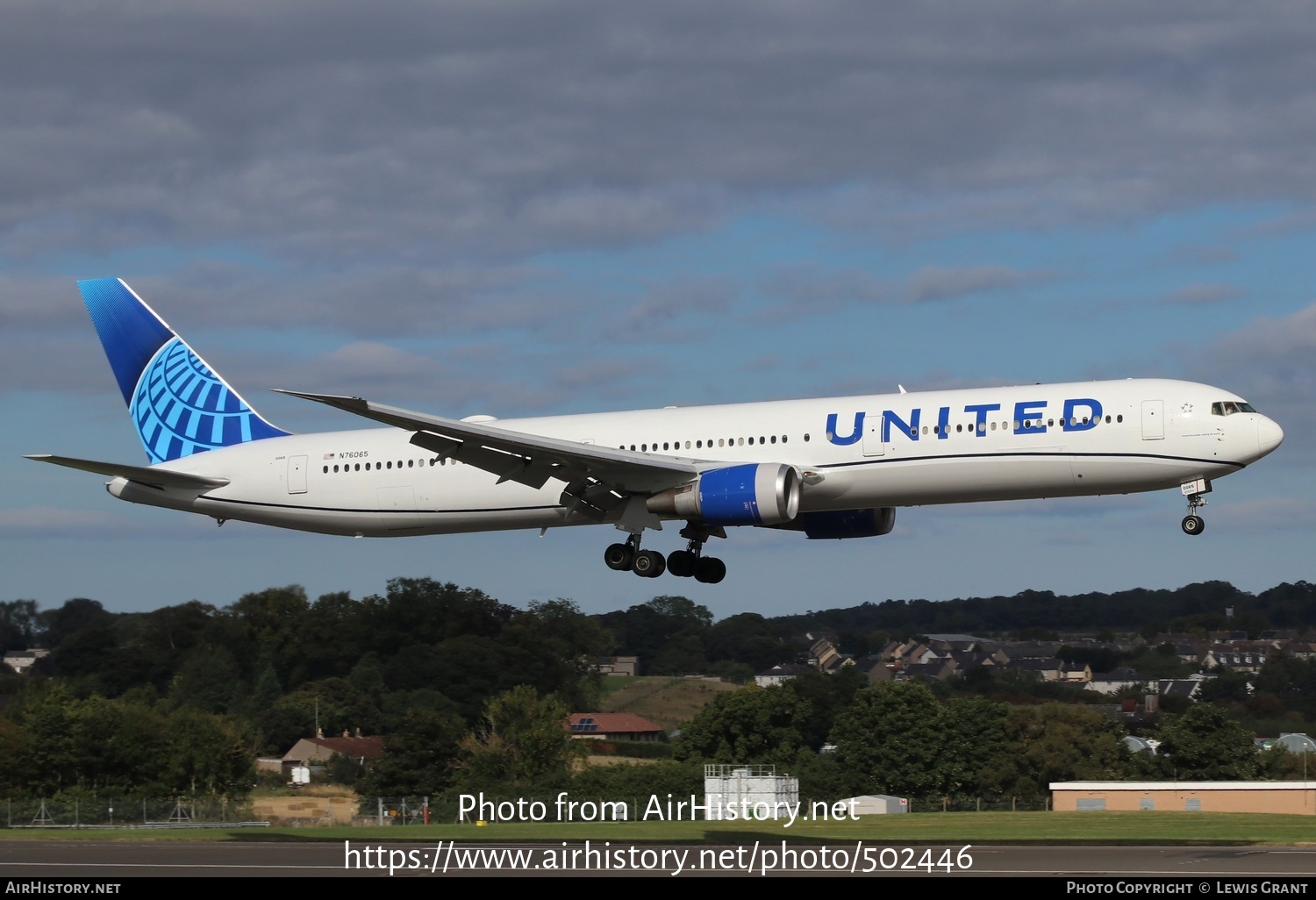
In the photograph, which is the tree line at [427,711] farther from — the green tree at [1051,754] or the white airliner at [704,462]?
the white airliner at [704,462]

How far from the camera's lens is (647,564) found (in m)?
45.2

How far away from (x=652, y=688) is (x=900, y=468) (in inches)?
3433

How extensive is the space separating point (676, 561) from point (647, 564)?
2392 millimetres

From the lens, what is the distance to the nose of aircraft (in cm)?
3959

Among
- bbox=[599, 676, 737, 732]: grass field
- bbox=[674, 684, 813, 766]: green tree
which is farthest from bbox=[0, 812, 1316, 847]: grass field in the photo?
bbox=[599, 676, 737, 732]: grass field

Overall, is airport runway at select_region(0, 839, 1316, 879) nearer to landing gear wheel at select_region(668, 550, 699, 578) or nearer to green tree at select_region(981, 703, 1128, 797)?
landing gear wheel at select_region(668, 550, 699, 578)

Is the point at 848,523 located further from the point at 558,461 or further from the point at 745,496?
the point at 558,461

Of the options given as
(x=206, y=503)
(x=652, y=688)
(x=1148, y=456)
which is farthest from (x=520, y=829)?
(x=652, y=688)

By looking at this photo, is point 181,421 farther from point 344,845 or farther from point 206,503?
point 344,845

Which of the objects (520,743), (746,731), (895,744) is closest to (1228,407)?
(895,744)

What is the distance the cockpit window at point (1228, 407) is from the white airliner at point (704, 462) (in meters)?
0.03

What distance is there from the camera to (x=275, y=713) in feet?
307

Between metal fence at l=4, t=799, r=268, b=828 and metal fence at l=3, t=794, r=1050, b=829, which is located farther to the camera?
metal fence at l=3, t=794, r=1050, b=829

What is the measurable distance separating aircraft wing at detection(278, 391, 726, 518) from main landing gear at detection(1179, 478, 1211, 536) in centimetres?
1168
